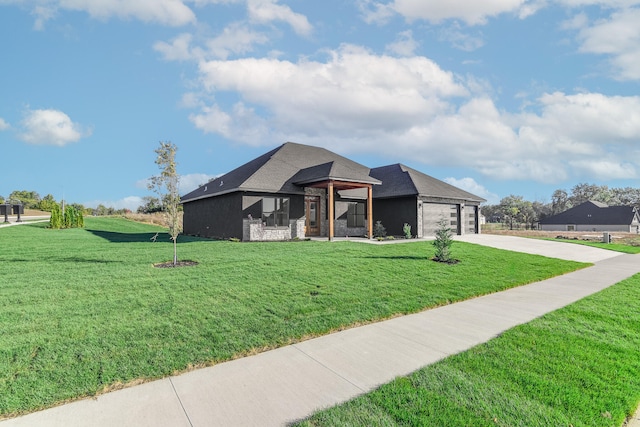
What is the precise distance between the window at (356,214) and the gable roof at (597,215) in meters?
52.8

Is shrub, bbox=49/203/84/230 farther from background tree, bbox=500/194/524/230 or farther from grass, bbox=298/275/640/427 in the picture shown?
background tree, bbox=500/194/524/230

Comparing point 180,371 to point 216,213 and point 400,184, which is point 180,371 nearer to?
point 216,213

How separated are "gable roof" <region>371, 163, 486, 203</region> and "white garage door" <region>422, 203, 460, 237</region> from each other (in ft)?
2.55

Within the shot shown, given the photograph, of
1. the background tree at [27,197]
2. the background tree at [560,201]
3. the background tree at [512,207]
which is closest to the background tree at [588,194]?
the background tree at [560,201]

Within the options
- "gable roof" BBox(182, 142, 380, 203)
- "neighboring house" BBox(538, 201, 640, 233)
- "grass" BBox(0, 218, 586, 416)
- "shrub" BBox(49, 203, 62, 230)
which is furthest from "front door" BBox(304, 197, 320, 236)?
"neighboring house" BBox(538, 201, 640, 233)

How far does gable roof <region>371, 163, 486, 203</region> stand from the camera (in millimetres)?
21578

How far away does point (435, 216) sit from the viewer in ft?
73.4

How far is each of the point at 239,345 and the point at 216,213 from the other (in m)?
18.1

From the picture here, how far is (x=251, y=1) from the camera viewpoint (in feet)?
37.3

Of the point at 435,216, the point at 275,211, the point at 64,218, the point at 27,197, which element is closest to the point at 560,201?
the point at 435,216

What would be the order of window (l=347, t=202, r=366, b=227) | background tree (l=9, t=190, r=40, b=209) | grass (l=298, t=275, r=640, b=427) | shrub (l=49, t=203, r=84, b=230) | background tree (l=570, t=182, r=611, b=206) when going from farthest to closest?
background tree (l=570, t=182, r=611, b=206) < background tree (l=9, t=190, r=40, b=209) < shrub (l=49, t=203, r=84, b=230) < window (l=347, t=202, r=366, b=227) < grass (l=298, t=275, r=640, b=427)

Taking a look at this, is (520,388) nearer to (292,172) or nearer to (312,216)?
(312,216)

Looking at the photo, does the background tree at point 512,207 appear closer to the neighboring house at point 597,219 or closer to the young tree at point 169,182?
the neighboring house at point 597,219

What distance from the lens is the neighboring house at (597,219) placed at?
52.0 meters
